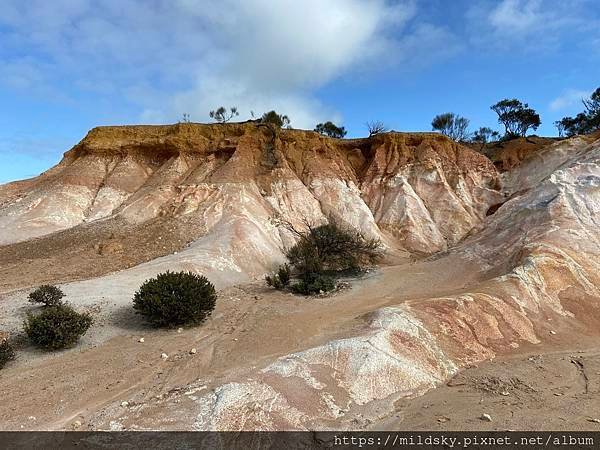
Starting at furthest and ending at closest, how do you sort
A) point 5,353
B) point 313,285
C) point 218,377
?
point 313,285 < point 5,353 < point 218,377

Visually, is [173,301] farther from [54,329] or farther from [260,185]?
[260,185]

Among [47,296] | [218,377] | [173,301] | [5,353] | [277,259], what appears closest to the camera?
[218,377]

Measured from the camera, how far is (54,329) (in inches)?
353

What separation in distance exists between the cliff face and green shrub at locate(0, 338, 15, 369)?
12.5 meters

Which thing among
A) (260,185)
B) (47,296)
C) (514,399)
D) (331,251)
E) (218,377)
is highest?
Answer: (260,185)

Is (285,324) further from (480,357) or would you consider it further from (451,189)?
(451,189)

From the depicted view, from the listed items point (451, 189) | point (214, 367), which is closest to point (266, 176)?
point (451, 189)

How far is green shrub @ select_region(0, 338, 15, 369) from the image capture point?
820 centimetres

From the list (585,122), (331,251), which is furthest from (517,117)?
(331,251)

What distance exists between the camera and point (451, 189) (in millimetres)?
30922

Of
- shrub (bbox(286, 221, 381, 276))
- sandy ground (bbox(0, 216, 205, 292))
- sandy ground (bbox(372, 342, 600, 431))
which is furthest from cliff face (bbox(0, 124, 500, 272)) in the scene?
sandy ground (bbox(372, 342, 600, 431))

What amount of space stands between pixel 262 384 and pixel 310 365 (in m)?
1.08

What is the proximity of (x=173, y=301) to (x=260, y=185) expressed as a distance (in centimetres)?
1641

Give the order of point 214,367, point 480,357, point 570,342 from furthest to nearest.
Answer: point 570,342 < point 480,357 < point 214,367
